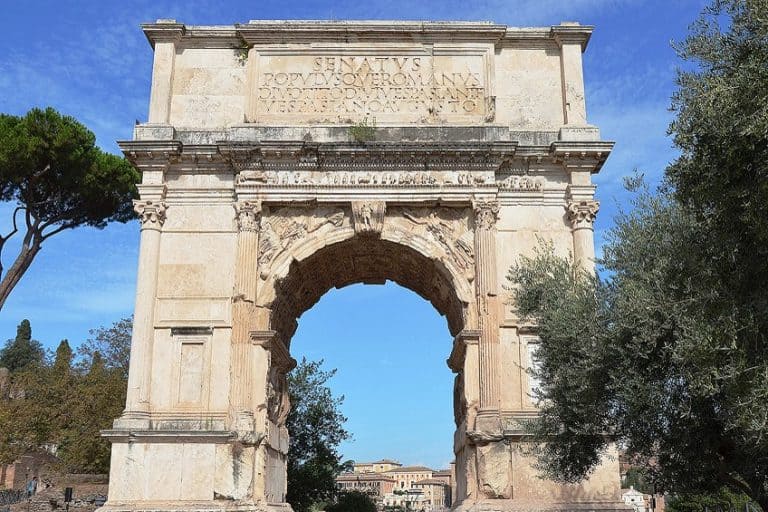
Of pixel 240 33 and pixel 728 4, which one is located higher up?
pixel 240 33

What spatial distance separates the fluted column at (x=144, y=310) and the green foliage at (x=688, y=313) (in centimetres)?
627

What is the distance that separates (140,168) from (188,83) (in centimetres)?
190

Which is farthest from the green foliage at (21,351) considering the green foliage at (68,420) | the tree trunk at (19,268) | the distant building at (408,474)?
the distant building at (408,474)

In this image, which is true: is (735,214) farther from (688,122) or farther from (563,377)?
(563,377)

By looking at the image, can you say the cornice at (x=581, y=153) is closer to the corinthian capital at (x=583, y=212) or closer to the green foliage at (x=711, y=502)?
the corinthian capital at (x=583, y=212)

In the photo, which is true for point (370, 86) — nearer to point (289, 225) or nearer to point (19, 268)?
point (289, 225)

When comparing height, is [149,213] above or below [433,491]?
above

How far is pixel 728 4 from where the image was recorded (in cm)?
689

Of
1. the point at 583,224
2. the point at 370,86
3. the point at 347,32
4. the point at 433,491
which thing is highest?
the point at 347,32

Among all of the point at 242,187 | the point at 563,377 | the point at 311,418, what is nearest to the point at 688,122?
the point at 563,377

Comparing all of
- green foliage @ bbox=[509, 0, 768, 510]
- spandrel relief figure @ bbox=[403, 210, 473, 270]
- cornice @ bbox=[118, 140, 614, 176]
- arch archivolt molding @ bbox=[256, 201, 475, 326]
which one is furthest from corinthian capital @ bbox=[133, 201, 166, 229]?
green foliage @ bbox=[509, 0, 768, 510]

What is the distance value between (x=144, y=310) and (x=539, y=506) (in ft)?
23.4

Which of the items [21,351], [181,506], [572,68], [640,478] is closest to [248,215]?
[181,506]

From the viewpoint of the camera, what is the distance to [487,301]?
14.2 meters
